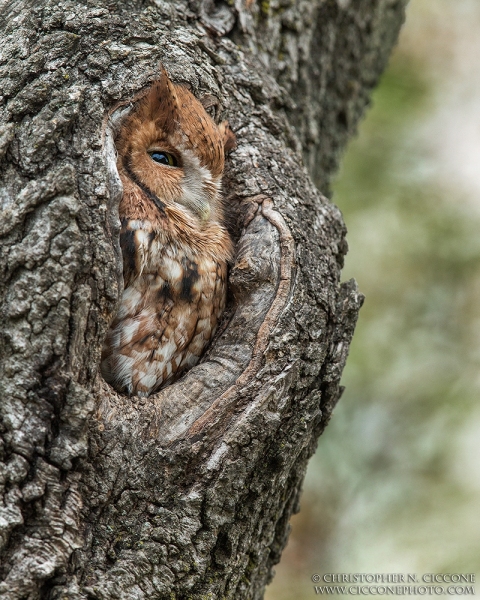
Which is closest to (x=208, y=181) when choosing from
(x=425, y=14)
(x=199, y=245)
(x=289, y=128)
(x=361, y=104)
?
(x=199, y=245)

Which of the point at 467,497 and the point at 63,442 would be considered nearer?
the point at 63,442

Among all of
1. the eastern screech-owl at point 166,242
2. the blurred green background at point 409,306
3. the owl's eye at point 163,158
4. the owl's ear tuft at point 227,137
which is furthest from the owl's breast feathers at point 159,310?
the blurred green background at point 409,306

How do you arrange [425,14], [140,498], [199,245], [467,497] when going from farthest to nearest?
1. [425,14]
2. [467,497]
3. [199,245]
4. [140,498]

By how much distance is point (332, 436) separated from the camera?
4777mm

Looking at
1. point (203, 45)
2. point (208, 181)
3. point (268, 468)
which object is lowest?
point (268, 468)

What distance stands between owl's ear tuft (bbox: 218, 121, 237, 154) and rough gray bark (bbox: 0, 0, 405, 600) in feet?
0.14

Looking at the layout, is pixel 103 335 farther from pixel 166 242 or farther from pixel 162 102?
pixel 162 102

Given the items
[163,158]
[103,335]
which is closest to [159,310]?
[103,335]

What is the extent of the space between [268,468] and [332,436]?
10.0 ft

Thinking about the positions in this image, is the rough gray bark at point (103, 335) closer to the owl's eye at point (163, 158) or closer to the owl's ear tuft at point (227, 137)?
the owl's ear tuft at point (227, 137)

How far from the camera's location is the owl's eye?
2176 millimetres

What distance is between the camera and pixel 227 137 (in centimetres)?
221

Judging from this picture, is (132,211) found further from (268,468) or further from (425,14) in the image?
(425,14)

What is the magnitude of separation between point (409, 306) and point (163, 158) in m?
3.03
